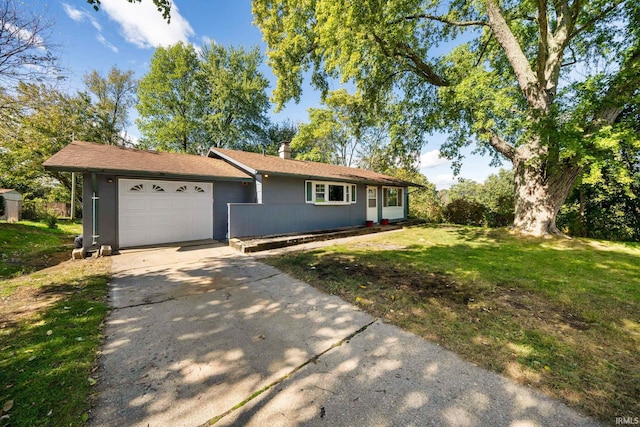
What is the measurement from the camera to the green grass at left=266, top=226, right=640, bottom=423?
2318 mm

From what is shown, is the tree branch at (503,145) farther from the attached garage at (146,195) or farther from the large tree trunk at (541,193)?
the attached garage at (146,195)

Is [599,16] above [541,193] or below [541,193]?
above

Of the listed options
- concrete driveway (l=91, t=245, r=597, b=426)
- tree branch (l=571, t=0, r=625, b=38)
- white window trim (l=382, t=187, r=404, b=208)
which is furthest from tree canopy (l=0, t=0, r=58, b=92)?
tree branch (l=571, t=0, r=625, b=38)

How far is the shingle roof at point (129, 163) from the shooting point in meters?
6.74

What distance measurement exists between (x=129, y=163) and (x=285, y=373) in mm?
8489

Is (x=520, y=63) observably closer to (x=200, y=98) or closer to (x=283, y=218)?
(x=283, y=218)

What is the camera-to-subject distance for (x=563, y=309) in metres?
3.72

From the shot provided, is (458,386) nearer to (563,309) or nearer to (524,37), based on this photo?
(563,309)

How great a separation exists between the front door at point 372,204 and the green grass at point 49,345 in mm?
11346

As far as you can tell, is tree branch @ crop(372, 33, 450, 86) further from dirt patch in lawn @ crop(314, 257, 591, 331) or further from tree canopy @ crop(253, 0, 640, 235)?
dirt patch in lawn @ crop(314, 257, 591, 331)

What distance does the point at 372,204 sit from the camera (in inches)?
551

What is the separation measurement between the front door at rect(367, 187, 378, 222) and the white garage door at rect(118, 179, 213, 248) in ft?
26.3

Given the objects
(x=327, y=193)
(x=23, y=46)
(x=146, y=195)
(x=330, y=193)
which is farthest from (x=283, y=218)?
(x=23, y=46)

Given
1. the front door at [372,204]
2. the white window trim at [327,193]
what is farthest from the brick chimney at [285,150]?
the front door at [372,204]
